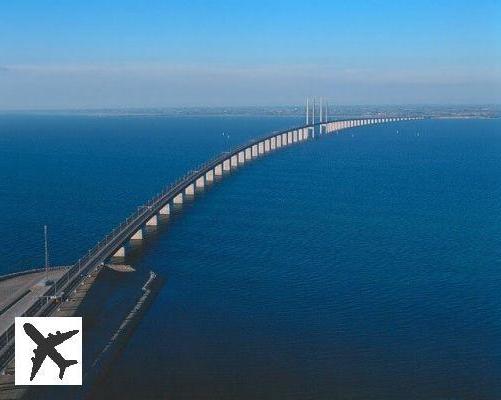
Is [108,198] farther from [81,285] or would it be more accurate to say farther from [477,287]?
[477,287]

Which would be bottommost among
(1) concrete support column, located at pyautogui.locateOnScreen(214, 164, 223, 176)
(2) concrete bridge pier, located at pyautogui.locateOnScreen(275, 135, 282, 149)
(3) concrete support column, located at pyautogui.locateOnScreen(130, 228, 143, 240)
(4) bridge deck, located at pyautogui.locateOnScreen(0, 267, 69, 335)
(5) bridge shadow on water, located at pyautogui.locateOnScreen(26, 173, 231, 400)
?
(5) bridge shadow on water, located at pyautogui.locateOnScreen(26, 173, 231, 400)

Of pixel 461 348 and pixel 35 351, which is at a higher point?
pixel 35 351

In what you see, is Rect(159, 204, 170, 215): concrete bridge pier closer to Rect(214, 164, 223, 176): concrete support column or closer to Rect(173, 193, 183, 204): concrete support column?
Rect(173, 193, 183, 204): concrete support column

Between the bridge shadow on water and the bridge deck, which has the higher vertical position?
the bridge deck

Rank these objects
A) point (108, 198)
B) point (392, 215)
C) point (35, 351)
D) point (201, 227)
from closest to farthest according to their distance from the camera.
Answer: point (35, 351)
point (201, 227)
point (392, 215)
point (108, 198)

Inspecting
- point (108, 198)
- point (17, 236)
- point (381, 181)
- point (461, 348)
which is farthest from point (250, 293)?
point (381, 181)

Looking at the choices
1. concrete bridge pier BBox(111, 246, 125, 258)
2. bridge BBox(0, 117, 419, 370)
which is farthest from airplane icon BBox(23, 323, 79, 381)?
concrete bridge pier BBox(111, 246, 125, 258)

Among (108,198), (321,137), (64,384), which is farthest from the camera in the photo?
(321,137)

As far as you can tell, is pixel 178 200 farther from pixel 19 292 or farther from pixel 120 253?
pixel 19 292
